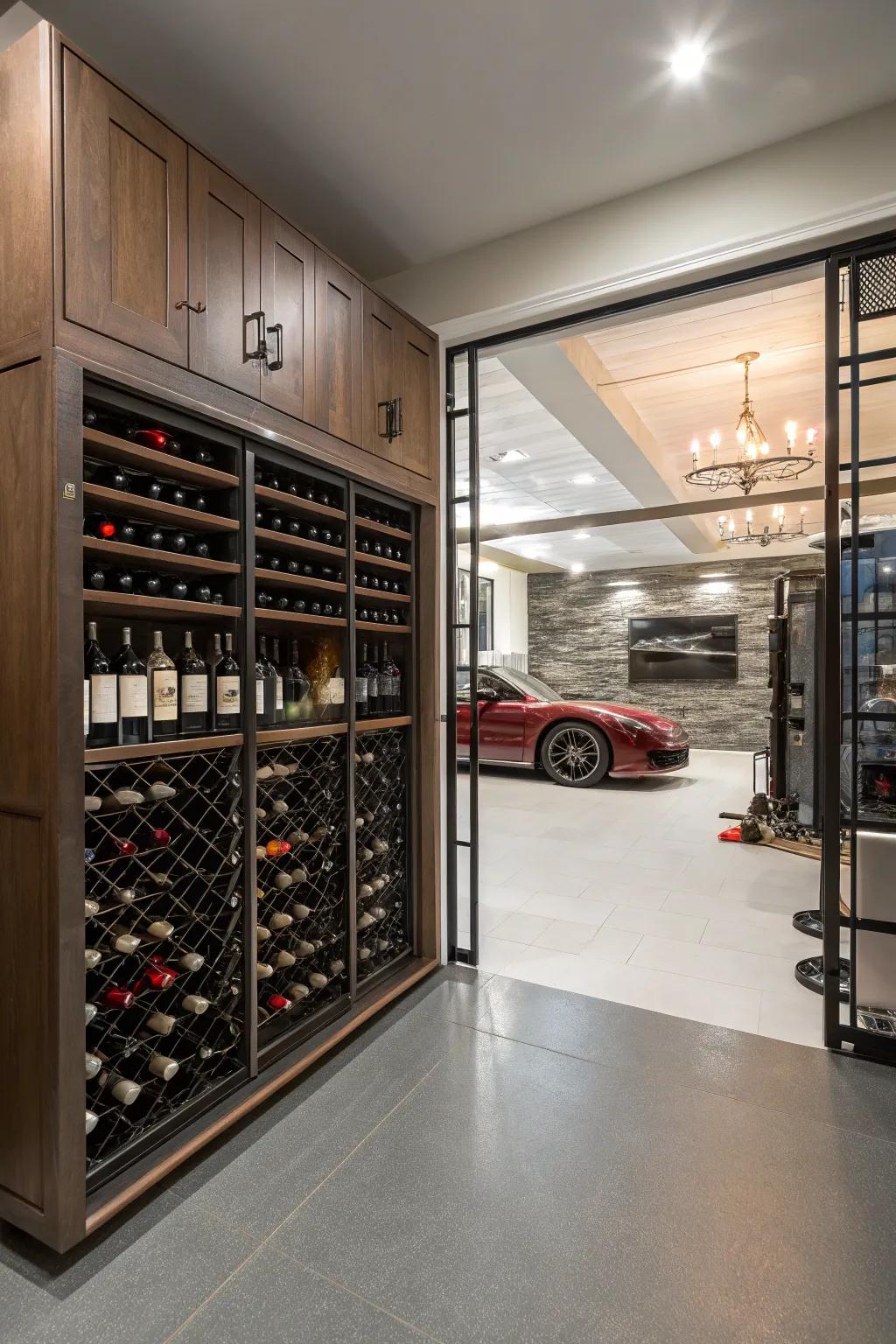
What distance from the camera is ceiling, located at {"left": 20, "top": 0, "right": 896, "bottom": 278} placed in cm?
159

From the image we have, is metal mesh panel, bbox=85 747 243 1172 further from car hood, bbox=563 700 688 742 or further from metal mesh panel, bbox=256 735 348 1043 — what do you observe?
car hood, bbox=563 700 688 742

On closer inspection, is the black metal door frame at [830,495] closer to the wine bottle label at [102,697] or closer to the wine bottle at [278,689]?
the wine bottle at [278,689]

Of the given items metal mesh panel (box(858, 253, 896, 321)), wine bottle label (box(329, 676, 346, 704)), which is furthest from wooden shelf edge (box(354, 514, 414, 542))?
metal mesh panel (box(858, 253, 896, 321))

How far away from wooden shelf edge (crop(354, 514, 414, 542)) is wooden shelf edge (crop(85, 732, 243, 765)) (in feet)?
2.83

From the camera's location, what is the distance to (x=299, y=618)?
1956 millimetres

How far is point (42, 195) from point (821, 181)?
2.03 meters

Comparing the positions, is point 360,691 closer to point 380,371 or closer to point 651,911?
point 380,371

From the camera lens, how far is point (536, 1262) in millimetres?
1312

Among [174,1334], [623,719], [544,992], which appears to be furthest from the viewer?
[623,719]

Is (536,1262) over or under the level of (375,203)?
under

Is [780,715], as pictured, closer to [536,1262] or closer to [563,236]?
[563,236]

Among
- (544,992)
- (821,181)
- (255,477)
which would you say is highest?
(821,181)

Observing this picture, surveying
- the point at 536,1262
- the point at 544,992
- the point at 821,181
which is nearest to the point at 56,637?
the point at 536,1262

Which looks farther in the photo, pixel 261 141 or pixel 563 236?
pixel 563 236
